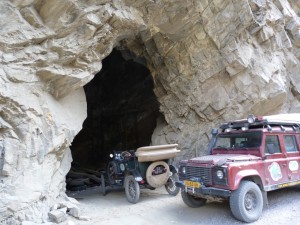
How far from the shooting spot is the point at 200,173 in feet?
21.5

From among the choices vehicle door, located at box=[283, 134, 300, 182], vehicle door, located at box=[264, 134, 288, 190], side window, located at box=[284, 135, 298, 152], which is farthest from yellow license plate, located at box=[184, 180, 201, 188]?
side window, located at box=[284, 135, 298, 152]

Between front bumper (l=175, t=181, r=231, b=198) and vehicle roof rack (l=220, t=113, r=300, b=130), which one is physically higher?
vehicle roof rack (l=220, t=113, r=300, b=130)

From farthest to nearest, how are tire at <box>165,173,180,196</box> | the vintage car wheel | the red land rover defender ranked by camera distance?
the vintage car wheel < tire at <box>165,173,180,196</box> < the red land rover defender

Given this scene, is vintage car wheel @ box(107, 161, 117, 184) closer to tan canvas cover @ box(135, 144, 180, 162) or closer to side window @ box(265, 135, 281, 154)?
tan canvas cover @ box(135, 144, 180, 162)

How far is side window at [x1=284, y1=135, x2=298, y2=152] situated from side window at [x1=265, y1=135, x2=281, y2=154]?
362mm

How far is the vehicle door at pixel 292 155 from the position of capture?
7239 millimetres

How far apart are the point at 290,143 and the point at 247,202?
250 cm

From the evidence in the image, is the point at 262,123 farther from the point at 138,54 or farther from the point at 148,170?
the point at 138,54

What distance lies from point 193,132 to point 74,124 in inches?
213

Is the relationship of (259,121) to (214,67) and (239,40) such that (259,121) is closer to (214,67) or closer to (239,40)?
(214,67)

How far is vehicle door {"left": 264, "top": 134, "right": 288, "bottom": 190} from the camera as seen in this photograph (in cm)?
665

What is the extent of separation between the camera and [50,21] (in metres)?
6.75

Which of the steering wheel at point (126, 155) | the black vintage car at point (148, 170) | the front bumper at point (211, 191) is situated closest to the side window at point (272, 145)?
the front bumper at point (211, 191)

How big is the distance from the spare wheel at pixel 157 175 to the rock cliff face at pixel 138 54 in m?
2.45
